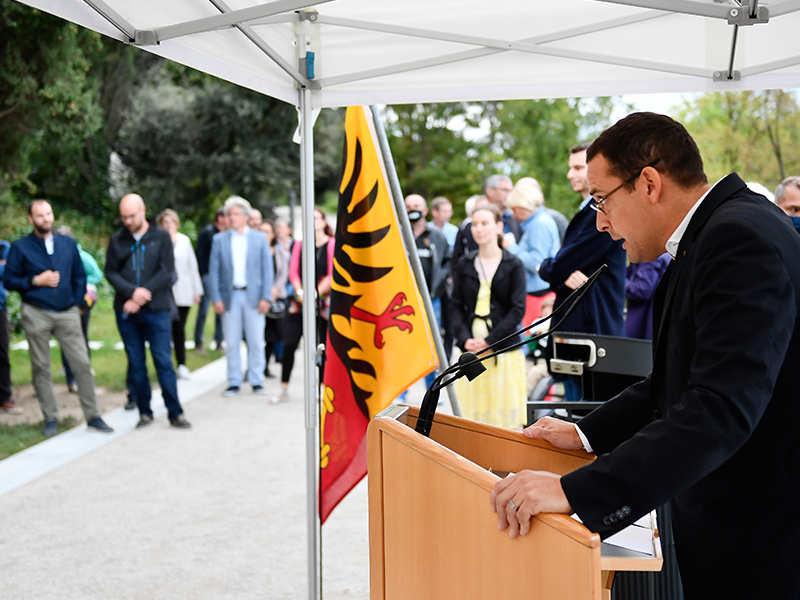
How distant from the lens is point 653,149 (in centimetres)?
160

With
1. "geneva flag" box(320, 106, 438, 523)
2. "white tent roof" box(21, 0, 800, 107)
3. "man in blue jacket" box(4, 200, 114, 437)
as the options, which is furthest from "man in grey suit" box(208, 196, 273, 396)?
"white tent roof" box(21, 0, 800, 107)

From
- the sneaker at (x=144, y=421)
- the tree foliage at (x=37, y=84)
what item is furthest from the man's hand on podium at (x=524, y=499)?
the tree foliage at (x=37, y=84)

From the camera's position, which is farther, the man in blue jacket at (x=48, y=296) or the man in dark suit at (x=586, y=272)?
the man in blue jacket at (x=48, y=296)

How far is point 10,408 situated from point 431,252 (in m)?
4.80

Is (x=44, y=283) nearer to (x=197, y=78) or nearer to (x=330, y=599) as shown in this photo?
(x=330, y=599)

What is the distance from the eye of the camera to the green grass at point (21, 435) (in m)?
6.75

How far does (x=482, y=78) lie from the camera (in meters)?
3.25

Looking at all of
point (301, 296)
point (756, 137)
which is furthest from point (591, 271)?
point (756, 137)

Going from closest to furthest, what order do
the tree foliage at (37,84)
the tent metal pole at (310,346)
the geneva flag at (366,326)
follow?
the tent metal pole at (310,346), the geneva flag at (366,326), the tree foliage at (37,84)

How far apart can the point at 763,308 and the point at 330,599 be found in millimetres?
3045

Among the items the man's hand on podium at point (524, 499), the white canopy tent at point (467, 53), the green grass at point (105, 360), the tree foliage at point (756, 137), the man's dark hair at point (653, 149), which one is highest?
the tree foliage at point (756, 137)

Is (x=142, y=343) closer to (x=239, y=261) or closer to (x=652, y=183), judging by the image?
(x=239, y=261)

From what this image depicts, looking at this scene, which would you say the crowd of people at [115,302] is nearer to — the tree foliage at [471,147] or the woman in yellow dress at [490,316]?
the woman in yellow dress at [490,316]

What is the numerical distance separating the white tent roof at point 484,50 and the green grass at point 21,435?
5088 millimetres
